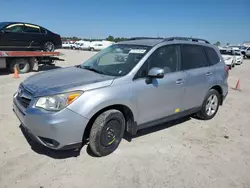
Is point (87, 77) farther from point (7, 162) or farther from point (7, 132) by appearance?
point (7, 132)

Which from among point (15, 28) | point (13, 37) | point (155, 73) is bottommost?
point (155, 73)

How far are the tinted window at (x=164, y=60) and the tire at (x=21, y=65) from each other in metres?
9.40

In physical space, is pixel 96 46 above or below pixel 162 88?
below

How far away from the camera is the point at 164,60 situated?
13.5ft

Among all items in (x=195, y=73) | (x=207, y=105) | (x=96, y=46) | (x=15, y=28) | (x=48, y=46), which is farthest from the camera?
(x=96, y=46)

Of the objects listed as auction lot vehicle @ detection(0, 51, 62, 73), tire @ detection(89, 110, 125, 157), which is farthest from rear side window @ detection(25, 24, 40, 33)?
tire @ detection(89, 110, 125, 157)

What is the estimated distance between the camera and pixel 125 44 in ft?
14.9

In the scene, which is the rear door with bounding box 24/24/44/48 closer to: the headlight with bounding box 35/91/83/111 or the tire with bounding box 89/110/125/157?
the headlight with bounding box 35/91/83/111

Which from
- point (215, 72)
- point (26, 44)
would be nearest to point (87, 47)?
point (26, 44)

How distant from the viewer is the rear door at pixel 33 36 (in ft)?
36.1

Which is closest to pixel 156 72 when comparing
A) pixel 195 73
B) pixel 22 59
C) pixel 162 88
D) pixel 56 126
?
pixel 162 88

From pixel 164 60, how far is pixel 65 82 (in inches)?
73.4

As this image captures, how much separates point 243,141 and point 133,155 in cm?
234

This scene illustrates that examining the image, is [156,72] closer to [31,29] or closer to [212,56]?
[212,56]
